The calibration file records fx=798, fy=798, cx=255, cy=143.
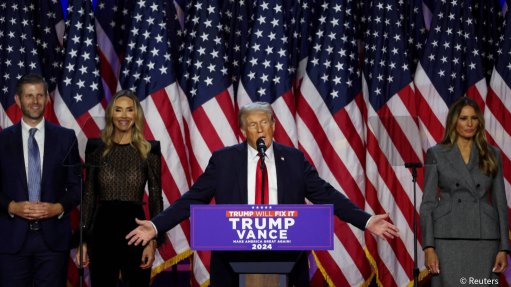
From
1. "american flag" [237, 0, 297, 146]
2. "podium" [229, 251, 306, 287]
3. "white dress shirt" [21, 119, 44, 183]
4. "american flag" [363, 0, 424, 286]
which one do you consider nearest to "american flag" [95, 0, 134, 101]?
"american flag" [237, 0, 297, 146]

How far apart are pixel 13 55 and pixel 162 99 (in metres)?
1.15

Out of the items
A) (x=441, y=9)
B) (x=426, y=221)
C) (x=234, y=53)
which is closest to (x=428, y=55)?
(x=441, y=9)

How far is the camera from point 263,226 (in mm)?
3145

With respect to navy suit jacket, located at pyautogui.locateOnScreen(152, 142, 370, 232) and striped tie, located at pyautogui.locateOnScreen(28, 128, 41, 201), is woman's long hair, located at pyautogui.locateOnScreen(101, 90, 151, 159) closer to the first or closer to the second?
striped tie, located at pyautogui.locateOnScreen(28, 128, 41, 201)

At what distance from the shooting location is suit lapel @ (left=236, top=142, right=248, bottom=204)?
3.70 m

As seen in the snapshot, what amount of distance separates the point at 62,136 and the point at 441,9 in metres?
3.19

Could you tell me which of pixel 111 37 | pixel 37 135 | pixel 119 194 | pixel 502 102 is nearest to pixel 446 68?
pixel 502 102

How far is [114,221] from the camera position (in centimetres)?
441

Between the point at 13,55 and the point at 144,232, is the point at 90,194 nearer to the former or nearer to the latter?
the point at 144,232

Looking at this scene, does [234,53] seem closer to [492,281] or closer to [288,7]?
[288,7]

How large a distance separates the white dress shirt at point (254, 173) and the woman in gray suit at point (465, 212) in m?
1.05

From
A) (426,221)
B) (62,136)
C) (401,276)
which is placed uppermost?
(62,136)

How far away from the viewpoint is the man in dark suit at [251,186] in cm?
366

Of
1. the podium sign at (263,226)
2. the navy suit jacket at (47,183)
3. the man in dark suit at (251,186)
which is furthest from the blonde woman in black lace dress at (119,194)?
the podium sign at (263,226)
